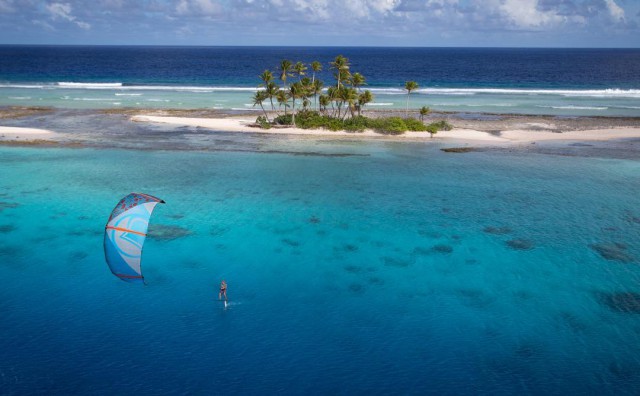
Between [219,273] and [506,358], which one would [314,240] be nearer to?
[219,273]

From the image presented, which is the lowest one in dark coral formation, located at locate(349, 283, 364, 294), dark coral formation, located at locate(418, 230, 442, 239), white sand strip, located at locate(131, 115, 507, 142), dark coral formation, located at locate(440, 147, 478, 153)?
dark coral formation, located at locate(349, 283, 364, 294)

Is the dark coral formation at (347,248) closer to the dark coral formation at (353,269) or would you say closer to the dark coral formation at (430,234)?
the dark coral formation at (353,269)

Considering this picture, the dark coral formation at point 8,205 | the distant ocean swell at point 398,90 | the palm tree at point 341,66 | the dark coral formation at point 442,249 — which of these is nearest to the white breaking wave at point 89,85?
the distant ocean swell at point 398,90

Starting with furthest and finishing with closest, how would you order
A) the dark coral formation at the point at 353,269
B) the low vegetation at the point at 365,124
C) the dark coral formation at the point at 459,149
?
1. the low vegetation at the point at 365,124
2. the dark coral formation at the point at 459,149
3. the dark coral formation at the point at 353,269

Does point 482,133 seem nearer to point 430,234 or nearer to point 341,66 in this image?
point 341,66

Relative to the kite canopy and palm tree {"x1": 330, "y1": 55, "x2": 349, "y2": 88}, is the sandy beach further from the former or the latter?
the kite canopy

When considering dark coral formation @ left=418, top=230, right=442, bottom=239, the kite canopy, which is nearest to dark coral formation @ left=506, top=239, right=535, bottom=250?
dark coral formation @ left=418, top=230, right=442, bottom=239
